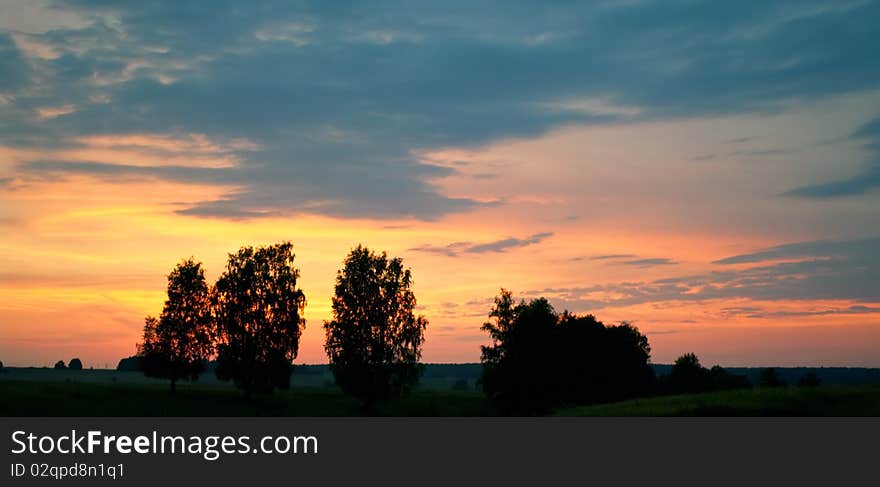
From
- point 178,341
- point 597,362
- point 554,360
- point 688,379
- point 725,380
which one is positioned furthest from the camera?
point 725,380

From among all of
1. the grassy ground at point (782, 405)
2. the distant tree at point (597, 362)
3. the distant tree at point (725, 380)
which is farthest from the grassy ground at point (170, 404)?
the distant tree at point (725, 380)

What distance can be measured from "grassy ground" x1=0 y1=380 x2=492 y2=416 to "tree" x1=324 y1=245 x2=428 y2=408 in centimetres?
539

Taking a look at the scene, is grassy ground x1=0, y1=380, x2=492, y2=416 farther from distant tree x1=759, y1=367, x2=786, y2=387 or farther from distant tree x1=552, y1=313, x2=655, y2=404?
distant tree x1=759, y1=367, x2=786, y2=387

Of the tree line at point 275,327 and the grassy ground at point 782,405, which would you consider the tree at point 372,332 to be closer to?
the tree line at point 275,327

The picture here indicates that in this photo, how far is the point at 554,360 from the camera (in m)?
113

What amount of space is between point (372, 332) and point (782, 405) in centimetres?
4520

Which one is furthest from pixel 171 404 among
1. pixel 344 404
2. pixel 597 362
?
pixel 597 362

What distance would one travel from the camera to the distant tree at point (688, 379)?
142m

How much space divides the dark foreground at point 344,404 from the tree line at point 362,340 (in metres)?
4.43

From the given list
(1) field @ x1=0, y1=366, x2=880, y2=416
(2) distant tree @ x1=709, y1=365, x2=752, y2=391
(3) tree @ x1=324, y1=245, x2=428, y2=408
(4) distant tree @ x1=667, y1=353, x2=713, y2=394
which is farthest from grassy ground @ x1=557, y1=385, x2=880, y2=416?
(2) distant tree @ x1=709, y1=365, x2=752, y2=391

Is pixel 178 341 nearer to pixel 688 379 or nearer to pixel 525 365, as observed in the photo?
pixel 525 365
